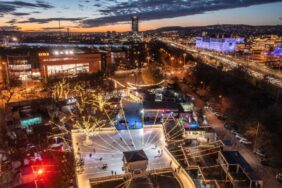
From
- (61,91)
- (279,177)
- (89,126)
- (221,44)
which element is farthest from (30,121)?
(221,44)

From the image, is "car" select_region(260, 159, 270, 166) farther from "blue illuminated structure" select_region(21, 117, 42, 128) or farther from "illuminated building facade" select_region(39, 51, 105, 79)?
"illuminated building facade" select_region(39, 51, 105, 79)

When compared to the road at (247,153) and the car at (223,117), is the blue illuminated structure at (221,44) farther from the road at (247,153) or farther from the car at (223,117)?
the road at (247,153)

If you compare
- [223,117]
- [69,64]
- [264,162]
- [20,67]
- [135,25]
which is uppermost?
[135,25]

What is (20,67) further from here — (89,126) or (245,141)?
(245,141)

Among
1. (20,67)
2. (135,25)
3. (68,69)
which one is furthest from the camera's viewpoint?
(135,25)

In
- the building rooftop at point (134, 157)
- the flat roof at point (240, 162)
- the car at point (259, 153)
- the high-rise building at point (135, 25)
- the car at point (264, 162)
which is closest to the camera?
the flat roof at point (240, 162)

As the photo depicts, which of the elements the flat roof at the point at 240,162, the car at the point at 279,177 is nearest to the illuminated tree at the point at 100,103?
the flat roof at the point at 240,162

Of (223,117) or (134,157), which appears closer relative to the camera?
(134,157)

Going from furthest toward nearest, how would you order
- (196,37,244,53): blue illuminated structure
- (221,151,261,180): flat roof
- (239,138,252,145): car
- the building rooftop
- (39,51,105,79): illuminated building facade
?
(196,37,244,53): blue illuminated structure
(39,51,105,79): illuminated building facade
(239,138,252,145): car
the building rooftop
(221,151,261,180): flat roof

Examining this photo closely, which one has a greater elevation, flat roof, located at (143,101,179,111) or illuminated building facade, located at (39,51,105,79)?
illuminated building facade, located at (39,51,105,79)

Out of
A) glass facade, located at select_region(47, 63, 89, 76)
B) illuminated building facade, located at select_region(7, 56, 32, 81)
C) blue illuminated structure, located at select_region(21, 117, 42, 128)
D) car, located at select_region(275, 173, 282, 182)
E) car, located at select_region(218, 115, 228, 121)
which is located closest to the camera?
car, located at select_region(275, 173, 282, 182)

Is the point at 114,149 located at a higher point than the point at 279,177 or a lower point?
higher

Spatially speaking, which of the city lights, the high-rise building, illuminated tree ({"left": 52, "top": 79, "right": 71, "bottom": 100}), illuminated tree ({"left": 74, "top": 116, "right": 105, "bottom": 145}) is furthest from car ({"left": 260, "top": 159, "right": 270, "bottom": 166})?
the high-rise building
